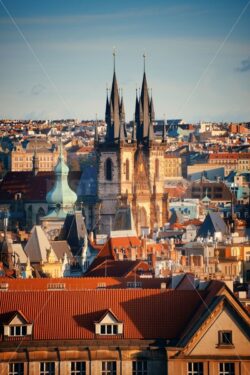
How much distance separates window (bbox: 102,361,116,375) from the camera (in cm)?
3656

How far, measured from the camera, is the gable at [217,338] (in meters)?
36.3

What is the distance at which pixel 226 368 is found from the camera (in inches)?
1433

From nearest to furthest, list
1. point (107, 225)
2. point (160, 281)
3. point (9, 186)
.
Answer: point (160, 281) → point (107, 225) → point (9, 186)

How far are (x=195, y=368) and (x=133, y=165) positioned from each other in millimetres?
88460

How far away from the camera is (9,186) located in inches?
5458

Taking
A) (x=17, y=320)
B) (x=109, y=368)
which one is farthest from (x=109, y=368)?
(x=17, y=320)

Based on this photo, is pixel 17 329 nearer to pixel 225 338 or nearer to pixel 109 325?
pixel 109 325

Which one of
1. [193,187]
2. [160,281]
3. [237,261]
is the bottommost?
[160,281]

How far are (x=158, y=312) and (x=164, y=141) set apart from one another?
292 ft

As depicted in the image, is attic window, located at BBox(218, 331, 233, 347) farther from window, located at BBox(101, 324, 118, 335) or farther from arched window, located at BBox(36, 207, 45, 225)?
arched window, located at BBox(36, 207, 45, 225)

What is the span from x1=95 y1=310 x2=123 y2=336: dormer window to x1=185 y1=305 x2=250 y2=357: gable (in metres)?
1.56

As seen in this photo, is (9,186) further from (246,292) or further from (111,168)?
(246,292)

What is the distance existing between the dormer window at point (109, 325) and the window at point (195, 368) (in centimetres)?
159

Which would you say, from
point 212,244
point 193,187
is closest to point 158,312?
point 212,244
